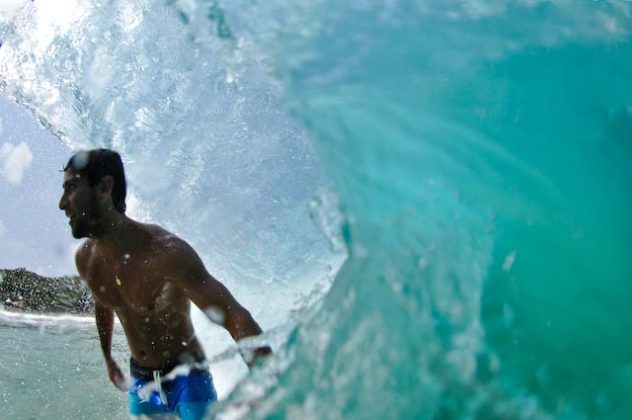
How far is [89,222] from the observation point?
7.57ft

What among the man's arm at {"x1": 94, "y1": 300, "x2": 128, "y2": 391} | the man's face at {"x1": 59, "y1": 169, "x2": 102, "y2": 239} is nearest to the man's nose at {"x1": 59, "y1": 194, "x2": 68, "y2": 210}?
the man's face at {"x1": 59, "y1": 169, "x2": 102, "y2": 239}

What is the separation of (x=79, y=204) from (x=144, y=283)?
0.34 metres

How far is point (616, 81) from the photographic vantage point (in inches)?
76.9

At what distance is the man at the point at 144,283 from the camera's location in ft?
7.39

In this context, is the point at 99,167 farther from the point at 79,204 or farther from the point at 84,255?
the point at 84,255

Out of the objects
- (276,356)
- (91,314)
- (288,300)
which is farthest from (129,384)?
(91,314)

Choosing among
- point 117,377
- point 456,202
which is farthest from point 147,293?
point 456,202

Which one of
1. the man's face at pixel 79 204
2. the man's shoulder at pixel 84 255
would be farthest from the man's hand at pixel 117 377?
the man's face at pixel 79 204

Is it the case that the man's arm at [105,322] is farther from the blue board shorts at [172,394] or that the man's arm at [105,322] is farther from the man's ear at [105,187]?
the man's ear at [105,187]

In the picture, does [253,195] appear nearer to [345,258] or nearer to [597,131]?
[345,258]

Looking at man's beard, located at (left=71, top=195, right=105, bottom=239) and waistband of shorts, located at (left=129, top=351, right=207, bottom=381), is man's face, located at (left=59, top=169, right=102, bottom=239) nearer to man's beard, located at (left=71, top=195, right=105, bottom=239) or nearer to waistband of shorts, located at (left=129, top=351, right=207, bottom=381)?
man's beard, located at (left=71, top=195, right=105, bottom=239)

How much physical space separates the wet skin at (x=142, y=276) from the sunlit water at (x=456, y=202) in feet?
1.38

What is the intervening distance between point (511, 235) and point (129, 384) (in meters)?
1.56

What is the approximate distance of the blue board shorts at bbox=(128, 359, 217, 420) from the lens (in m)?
2.34
